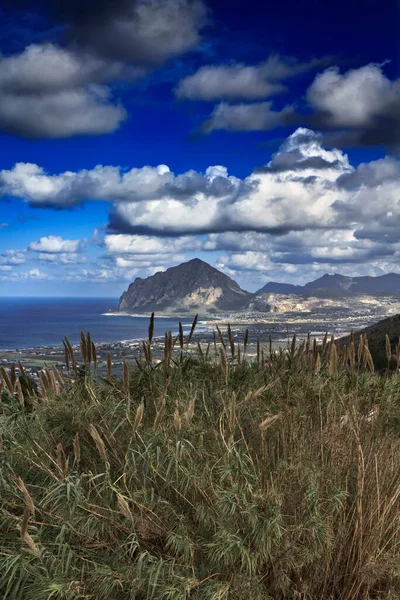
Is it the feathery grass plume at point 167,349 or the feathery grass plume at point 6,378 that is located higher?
the feathery grass plume at point 167,349

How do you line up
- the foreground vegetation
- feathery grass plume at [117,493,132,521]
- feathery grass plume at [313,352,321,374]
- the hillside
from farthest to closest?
the hillside, feathery grass plume at [313,352,321,374], the foreground vegetation, feathery grass plume at [117,493,132,521]

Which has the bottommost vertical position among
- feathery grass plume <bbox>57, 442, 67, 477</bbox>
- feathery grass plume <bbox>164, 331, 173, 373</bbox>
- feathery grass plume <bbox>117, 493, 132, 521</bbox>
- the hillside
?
the hillside

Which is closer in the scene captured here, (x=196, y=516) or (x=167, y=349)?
(x=196, y=516)

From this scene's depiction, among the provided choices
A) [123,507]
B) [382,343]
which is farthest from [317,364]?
[382,343]

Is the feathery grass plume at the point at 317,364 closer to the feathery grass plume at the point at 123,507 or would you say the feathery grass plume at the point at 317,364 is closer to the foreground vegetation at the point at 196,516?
the foreground vegetation at the point at 196,516

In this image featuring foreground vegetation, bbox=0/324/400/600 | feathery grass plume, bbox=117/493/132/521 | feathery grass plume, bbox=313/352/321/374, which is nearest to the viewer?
feathery grass plume, bbox=117/493/132/521

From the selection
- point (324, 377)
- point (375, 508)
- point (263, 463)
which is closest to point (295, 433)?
point (263, 463)

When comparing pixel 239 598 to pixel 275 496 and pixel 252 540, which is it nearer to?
pixel 252 540

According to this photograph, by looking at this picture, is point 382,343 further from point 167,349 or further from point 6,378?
point 6,378

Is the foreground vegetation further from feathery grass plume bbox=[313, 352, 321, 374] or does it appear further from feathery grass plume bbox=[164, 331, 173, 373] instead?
feathery grass plume bbox=[313, 352, 321, 374]

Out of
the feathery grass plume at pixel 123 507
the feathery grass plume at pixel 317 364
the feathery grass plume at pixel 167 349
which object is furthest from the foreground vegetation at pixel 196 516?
the feathery grass plume at pixel 317 364

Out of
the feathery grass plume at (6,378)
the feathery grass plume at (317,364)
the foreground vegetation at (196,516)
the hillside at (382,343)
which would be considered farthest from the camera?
the hillside at (382,343)

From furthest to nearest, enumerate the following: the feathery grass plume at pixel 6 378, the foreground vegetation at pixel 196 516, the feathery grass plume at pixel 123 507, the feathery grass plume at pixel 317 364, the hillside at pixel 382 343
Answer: the hillside at pixel 382 343 < the feathery grass plume at pixel 317 364 < the feathery grass plume at pixel 6 378 < the foreground vegetation at pixel 196 516 < the feathery grass plume at pixel 123 507

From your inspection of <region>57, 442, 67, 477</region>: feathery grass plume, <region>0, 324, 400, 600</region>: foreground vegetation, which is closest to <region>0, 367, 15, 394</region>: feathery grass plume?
<region>0, 324, 400, 600</region>: foreground vegetation
